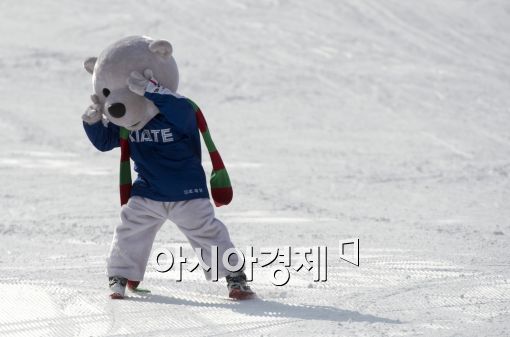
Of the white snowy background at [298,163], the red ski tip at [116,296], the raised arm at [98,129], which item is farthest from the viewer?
the raised arm at [98,129]

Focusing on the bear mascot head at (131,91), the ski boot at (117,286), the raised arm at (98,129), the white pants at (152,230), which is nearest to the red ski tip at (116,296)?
the ski boot at (117,286)

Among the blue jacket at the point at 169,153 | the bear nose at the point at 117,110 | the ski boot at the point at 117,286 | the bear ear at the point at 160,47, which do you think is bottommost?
the ski boot at the point at 117,286

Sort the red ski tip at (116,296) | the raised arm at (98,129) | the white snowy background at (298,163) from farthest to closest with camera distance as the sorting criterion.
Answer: the raised arm at (98,129) < the red ski tip at (116,296) < the white snowy background at (298,163)

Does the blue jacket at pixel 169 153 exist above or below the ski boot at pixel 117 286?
above

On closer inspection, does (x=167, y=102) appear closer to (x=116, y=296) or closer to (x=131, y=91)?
(x=131, y=91)

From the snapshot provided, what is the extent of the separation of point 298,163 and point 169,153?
437cm

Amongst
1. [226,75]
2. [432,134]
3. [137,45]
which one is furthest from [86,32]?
[137,45]

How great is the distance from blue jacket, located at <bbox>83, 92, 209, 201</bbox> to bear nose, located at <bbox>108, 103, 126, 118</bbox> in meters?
0.11

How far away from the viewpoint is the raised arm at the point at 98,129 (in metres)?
3.95

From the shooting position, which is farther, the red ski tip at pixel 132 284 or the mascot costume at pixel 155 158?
the red ski tip at pixel 132 284

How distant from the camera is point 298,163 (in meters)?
8.22

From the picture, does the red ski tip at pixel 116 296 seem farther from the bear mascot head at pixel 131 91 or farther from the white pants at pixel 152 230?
the bear mascot head at pixel 131 91

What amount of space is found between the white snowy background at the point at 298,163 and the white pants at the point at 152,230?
0.15m

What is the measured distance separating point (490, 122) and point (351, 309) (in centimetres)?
674
